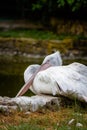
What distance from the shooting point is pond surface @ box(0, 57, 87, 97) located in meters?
11.5

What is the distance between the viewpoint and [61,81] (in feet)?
22.1

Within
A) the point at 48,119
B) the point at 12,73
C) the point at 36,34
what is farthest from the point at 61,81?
the point at 36,34

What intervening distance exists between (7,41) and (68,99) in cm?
1225

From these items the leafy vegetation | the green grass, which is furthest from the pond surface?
the leafy vegetation

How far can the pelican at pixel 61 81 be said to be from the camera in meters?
6.53

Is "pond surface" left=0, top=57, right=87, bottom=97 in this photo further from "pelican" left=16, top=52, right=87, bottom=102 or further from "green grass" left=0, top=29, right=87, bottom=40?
"pelican" left=16, top=52, right=87, bottom=102

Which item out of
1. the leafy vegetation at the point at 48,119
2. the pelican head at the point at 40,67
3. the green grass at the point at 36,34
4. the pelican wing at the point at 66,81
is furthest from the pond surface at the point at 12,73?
the leafy vegetation at the point at 48,119

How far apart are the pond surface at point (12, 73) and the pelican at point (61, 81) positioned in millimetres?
2764

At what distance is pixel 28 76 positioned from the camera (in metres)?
7.87

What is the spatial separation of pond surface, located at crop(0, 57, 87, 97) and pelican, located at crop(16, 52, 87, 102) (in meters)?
2.76

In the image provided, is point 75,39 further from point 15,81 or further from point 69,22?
point 15,81

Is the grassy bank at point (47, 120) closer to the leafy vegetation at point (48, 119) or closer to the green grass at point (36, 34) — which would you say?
the leafy vegetation at point (48, 119)

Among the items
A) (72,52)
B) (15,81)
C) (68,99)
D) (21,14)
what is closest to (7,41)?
(72,52)

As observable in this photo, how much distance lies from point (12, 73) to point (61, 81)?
7.44 meters
